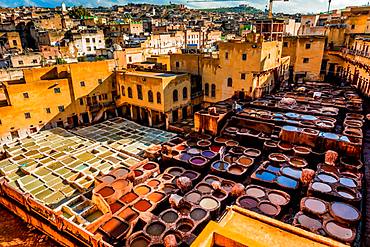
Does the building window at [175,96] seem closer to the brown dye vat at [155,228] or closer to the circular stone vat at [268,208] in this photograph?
the brown dye vat at [155,228]

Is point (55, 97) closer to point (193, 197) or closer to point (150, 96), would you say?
point (150, 96)

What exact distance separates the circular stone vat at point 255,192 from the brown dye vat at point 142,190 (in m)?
6.91

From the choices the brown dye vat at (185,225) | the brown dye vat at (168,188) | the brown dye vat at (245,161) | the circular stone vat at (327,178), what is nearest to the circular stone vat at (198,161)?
the brown dye vat at (245,161)

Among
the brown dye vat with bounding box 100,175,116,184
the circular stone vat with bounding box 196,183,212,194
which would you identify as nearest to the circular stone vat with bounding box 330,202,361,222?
the circular stone vat with bounding box 196,183,212,194

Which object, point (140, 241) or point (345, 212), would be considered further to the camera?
point (140, 241)

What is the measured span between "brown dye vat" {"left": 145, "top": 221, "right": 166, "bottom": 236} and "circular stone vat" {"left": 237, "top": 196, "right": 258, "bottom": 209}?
4.78 meters

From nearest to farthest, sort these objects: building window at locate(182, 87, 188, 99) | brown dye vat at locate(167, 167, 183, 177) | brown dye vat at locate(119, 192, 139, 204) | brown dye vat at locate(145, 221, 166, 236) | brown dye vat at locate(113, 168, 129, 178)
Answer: brown dye vat at locate(145, 221, 166, 236), brown dye vat at locate(119, 192, 139, 204), brown dye vat at locate(167, 167, 183, 177), brown dye vat at locate(113, 168, 129, 178), building window at locate(182, 87, 188, 99)

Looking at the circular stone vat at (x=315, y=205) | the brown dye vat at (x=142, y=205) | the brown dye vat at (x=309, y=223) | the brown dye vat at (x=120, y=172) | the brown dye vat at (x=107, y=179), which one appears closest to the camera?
the brown dye vat at (x=309, y=223)

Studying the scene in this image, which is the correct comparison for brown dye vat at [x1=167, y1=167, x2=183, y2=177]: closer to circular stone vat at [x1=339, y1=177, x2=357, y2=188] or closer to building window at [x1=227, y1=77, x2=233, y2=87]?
circular stone vat at [x1=339, y1=177, x2=357, y2=188]

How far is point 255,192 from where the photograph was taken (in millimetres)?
16516

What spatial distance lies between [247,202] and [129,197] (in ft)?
26.0

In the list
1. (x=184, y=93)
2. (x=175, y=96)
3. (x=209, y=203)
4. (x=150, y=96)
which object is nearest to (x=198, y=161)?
(x=209, y=203)

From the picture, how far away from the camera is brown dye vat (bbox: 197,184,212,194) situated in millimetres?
17375

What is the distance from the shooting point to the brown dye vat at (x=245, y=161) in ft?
64.8
